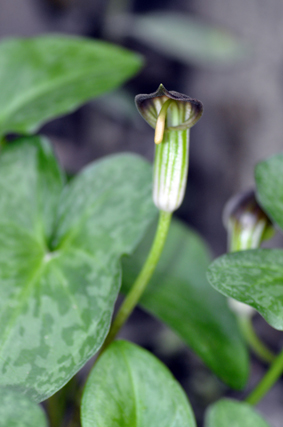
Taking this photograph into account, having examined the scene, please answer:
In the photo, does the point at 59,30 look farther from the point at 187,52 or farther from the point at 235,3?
the point at 235,3

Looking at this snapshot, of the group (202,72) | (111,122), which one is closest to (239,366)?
(202,72)

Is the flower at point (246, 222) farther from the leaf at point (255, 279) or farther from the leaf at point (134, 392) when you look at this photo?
the leaf at point (134, 392)

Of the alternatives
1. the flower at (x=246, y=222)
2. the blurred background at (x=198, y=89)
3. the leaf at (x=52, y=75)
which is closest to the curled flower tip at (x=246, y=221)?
the flower at (x=246, y=222)

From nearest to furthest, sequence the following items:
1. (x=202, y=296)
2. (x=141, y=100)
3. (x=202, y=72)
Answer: (x=141, y=100)
(x=202, y=296)
(x=202, y=72)

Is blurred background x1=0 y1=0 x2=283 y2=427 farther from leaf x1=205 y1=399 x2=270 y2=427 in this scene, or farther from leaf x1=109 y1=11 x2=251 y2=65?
leaf x1=205 y1=399 x2=270 y2=427

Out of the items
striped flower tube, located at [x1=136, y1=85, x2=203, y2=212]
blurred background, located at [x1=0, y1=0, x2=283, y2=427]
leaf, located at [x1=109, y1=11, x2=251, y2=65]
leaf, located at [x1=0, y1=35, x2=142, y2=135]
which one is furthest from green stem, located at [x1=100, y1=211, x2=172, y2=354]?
leaf, located at [x1=109, y1=11, x2=251, y2=65]

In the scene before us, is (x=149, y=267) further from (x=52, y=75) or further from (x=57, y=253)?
(x=52, y=75)

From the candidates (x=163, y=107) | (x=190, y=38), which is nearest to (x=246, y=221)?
(x=163, y=107)
